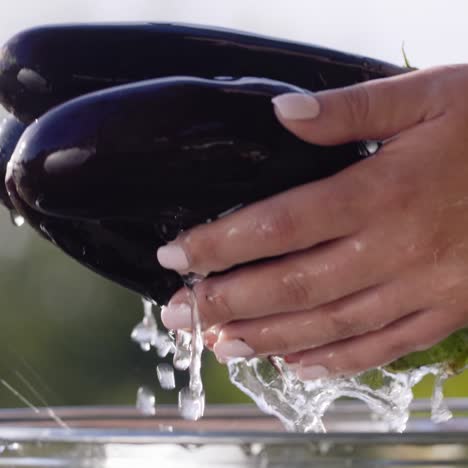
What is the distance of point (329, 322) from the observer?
4.61ft

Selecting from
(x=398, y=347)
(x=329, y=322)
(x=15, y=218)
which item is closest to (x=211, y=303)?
(x=329, y=322)

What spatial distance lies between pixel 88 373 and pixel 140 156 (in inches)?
661

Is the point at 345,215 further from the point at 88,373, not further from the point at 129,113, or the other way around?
the point at 88,373

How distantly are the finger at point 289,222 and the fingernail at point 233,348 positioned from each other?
0.54 ft

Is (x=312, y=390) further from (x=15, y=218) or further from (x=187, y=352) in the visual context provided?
(x=15, y=218)

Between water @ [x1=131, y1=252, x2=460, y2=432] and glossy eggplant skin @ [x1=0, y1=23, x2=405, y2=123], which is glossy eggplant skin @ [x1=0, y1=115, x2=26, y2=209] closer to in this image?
glossy eggplant skin @ [x1=0, y1=23, x2=405, y2=123]

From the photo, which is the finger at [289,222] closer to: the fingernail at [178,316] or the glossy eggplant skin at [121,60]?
the fingernail at [178,316]

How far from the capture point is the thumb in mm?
1279

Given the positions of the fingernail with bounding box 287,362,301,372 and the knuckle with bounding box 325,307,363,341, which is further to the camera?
the fingernail with bounding box 287,362,301,372

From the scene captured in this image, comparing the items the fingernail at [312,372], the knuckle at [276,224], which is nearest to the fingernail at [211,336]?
the fingernail at [312,372]

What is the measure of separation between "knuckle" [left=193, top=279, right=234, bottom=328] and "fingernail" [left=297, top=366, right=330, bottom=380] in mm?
159

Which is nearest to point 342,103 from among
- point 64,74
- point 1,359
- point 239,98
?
point 239,98

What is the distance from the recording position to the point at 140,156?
125cm

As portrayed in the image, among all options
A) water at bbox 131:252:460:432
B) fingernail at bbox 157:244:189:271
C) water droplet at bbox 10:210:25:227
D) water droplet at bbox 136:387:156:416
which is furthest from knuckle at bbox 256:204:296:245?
water droplet at bbox 136:387:156:416
